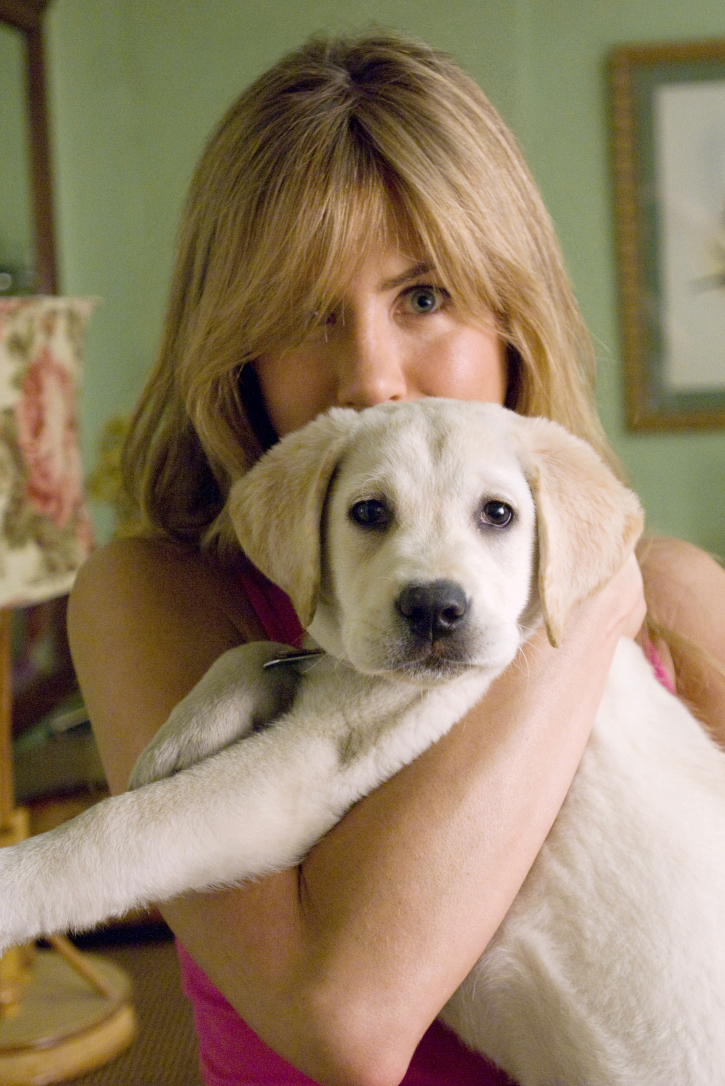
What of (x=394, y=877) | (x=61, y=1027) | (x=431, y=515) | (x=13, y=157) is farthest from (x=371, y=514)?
(x=13, y=157)

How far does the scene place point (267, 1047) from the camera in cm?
124

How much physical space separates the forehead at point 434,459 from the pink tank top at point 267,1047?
0.94 ft

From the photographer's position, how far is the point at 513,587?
122 cm

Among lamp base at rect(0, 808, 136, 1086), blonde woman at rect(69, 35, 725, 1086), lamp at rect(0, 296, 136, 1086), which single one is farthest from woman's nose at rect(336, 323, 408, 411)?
lamp base at rect(0, 808, 136, 1086)

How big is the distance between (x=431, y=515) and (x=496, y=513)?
0.09 m

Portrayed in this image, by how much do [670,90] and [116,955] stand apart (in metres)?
4.45

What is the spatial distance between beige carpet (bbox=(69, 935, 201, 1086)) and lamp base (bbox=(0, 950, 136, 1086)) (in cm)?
5

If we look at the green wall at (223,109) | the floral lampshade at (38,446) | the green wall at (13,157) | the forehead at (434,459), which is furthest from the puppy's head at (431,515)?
the green wall at (223,109)

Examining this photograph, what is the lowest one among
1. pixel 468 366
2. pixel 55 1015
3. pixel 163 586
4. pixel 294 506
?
pixel 55 1015

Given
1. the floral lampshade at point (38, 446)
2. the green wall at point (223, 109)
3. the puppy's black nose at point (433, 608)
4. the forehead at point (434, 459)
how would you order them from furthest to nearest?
the green wall at point (223, 109) → the floral lampshade at point (38, 446) → the forehead at point (434, 459) → the puppy's black nose at point (433, 608)

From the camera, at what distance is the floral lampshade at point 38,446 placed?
223cm

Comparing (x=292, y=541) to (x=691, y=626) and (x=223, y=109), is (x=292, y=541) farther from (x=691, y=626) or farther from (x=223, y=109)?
Result: (x=223, y=109)

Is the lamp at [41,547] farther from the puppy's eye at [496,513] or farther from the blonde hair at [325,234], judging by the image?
the puppy's eye at [496,513]

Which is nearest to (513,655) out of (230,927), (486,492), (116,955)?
(486,492)
